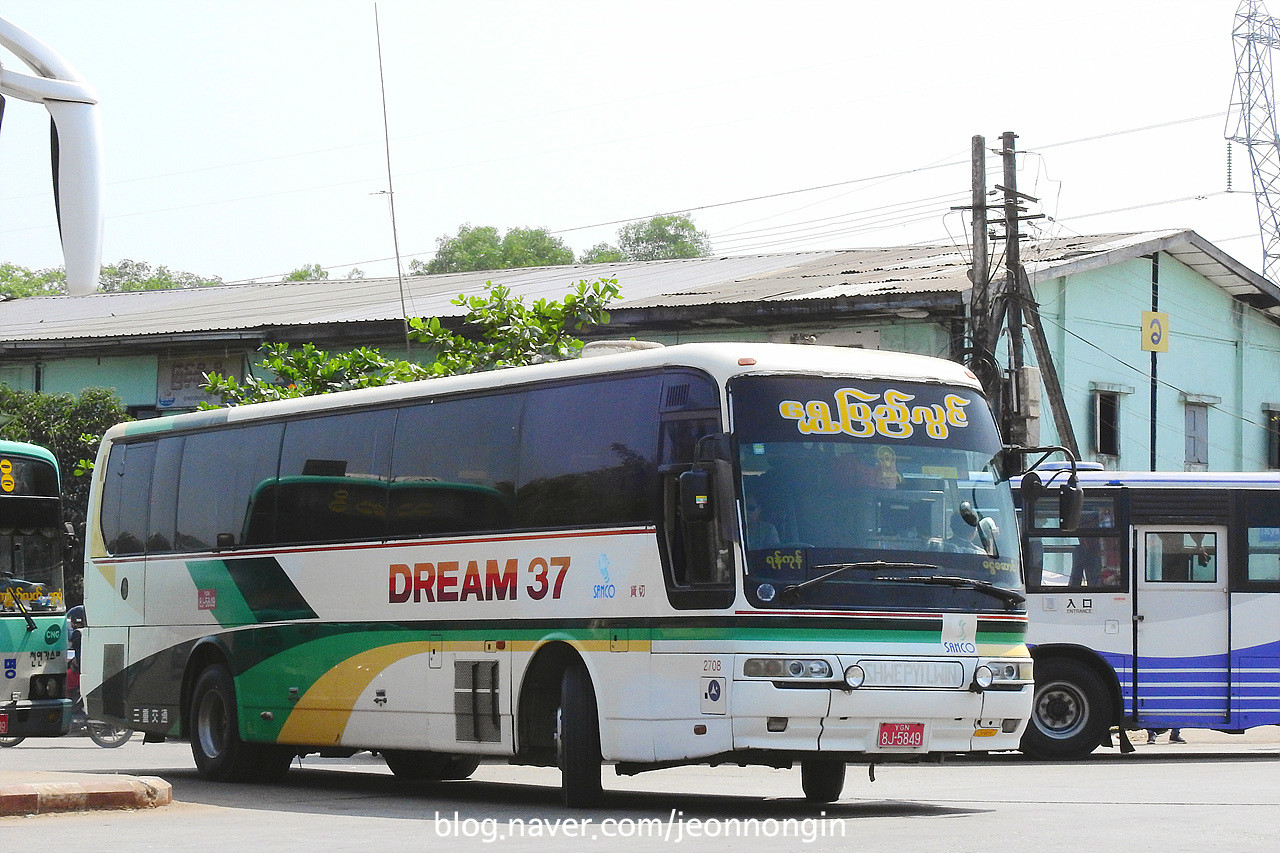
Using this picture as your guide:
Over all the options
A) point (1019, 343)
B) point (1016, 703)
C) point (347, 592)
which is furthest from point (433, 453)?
point (1019, 343)

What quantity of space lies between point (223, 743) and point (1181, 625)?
9.25m

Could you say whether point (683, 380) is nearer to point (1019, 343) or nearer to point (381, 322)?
point (1019, 343)

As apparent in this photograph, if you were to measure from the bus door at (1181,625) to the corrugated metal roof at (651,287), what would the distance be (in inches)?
372

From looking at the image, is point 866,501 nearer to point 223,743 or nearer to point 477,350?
point 223,743

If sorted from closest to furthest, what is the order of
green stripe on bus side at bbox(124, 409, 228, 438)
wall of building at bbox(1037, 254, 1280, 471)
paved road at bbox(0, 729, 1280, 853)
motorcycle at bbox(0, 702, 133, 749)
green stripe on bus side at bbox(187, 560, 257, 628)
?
paved road at bbox(0, 729, 1280, 853) < green stripe on bus side at bbox(187, 560, 257, 628) < green stripe on bus side at bbox(124, 409, 228, 438) < motorcycle at bbox(0, 702, 133, 749) < wall of building at bbox(1037, 254, 1280, 471)

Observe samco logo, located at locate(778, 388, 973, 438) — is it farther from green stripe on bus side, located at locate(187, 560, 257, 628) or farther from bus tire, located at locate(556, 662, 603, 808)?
green stripe on bus side, located at locate(187, 560, 257, 628)

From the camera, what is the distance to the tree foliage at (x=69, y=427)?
30.6 m

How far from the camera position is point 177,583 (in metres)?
15.7

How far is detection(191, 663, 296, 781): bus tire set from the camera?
15.0m

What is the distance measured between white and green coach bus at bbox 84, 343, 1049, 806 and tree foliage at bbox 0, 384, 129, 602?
1696 cm

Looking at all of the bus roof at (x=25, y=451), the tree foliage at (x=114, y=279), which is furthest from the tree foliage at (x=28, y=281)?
the bus roof at (x=25, y=451)

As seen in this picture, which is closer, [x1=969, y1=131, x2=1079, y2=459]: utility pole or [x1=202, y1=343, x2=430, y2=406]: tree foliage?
[x1=202, y1=343, x2=430, y2=406]: tree foliage

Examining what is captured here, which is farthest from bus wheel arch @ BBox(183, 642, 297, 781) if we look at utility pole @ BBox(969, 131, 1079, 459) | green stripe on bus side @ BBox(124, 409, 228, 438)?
utility pole @ BBox(969, 131, 1079, 459)

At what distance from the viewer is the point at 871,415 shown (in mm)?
11477
